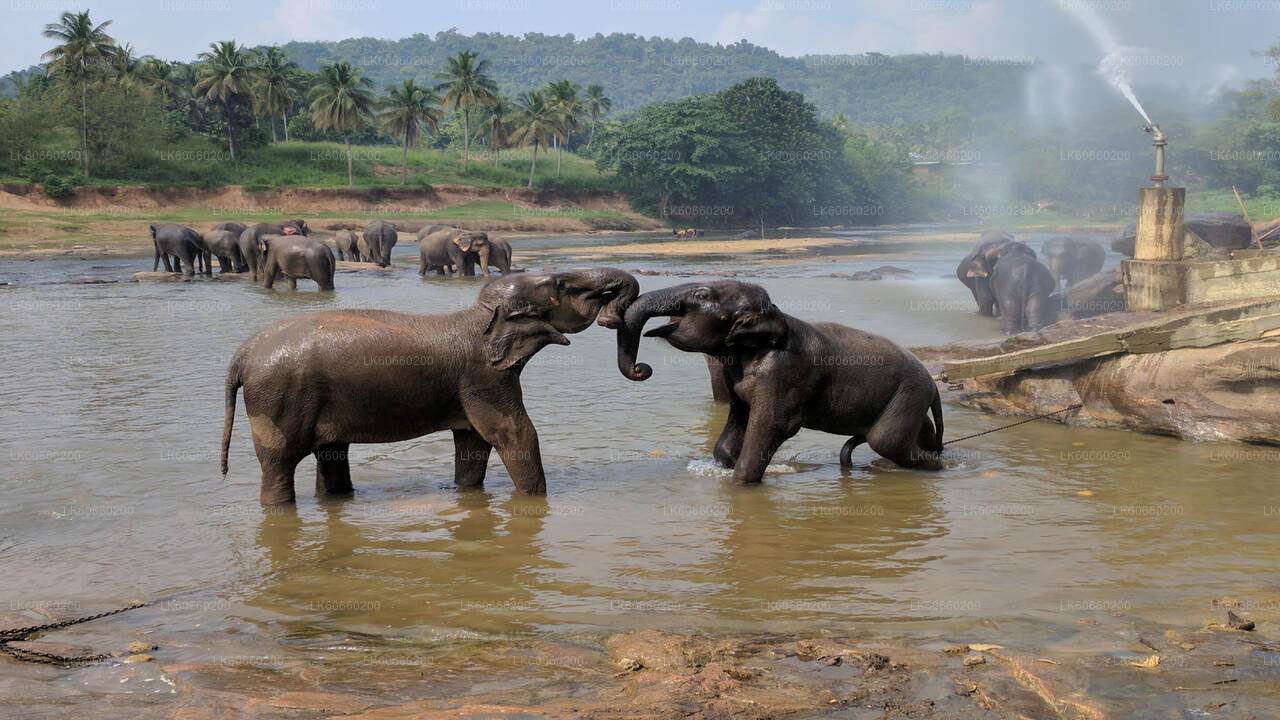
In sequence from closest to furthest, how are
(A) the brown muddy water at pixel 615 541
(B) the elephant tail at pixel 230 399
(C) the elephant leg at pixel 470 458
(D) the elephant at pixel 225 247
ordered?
(A) the brown muddy water at pixel 615 541, (B) the elephant tail at pixel 230 399, (C) the elephant leg at pixel 470 458, (D) the elephant at pixel 225 247

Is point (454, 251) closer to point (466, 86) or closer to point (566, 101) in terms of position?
point (466, 86)

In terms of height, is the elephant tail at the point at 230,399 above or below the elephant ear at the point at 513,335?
below

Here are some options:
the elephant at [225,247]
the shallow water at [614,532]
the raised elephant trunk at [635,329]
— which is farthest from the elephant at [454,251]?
the raised elephant trunk at [635,329]

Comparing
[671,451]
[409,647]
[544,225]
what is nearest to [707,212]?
[544,225]

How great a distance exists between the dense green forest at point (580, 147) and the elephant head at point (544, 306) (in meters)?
34.2

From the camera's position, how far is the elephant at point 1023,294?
675 inches

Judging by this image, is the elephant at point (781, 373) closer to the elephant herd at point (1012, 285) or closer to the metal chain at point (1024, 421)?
the metal chain at point (1024, 421)

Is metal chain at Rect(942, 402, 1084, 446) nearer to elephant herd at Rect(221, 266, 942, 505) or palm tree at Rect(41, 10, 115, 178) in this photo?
elephant herd at Rect(221, 266, 942, 505)

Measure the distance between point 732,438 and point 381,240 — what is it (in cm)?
2744

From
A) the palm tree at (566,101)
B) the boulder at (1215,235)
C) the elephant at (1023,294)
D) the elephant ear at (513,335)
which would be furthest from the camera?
the palm tree at (566,101)

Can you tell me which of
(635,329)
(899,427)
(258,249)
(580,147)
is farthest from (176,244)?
(580,147)

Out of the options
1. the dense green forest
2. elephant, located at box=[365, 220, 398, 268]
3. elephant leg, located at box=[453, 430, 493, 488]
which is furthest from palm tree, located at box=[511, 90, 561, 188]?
elephant leg, located at box=[453, 430, 493, 488]

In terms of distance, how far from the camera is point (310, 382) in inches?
274

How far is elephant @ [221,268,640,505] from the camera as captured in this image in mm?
6988
